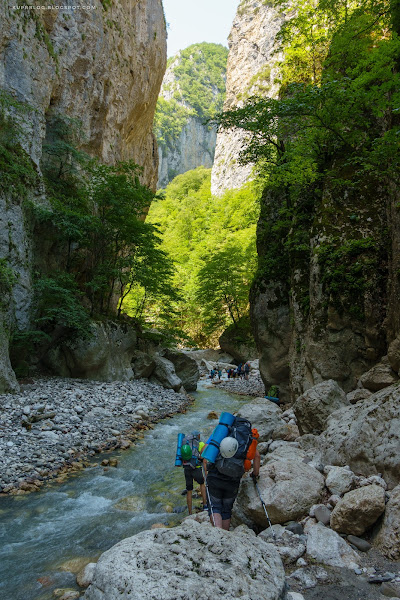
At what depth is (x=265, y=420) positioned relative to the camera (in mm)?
7582

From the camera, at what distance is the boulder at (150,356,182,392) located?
16.5 metres

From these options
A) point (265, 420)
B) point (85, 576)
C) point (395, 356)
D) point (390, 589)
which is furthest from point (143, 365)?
point (390, 589)

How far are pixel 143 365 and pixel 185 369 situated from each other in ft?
9.84

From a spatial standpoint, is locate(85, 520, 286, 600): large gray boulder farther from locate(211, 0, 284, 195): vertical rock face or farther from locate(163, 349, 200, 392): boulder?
locate(211, 0, 284, 195): vertical rock face

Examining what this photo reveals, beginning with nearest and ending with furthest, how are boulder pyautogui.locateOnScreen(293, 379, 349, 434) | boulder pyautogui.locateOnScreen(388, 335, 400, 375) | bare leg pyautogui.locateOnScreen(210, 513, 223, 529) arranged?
bare leg pyautogui.locateOnScreen(210, 513, 223, 529) < boulder pyautogui.locateOnScreen(388, 335, 400, 375) < boulder pyautogui.locateOnScreen(293, 379, 349, 434)

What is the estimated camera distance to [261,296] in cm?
1348

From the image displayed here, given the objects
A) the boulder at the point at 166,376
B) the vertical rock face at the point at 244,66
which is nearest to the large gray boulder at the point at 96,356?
the boulder at the point at 166,376

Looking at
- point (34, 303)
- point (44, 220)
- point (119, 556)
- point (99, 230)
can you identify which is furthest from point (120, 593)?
point (99, 230)

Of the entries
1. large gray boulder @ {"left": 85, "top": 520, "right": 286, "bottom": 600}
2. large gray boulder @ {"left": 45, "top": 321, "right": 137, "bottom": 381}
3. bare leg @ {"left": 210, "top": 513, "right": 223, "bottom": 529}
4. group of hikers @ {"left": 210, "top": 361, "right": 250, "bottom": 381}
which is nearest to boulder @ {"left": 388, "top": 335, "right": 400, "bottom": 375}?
bare leg @ {"left": 210, "top": 513, "right": 223, "bottom": 529}

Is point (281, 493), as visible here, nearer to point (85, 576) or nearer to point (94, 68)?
point (85, 576)

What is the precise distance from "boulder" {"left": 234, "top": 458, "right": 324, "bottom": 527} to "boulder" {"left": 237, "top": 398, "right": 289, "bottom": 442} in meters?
2.57

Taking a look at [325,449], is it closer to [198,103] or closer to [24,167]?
[24,167]

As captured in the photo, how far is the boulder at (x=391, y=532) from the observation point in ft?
11.2

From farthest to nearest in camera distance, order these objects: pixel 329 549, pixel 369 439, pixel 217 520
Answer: pixel 369 439
pixel 217 520
pixel 329 549
